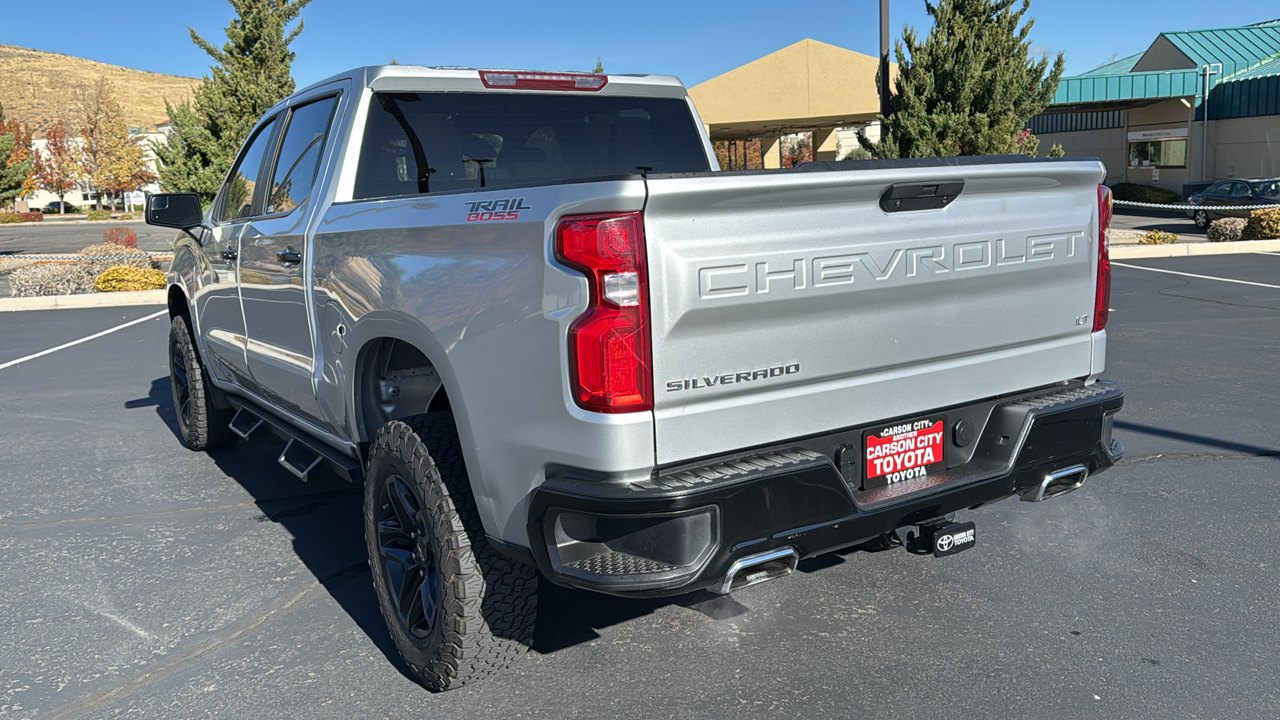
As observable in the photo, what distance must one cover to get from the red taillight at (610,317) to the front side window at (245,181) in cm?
318

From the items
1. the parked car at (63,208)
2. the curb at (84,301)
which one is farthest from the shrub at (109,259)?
the parked car at (63,208)

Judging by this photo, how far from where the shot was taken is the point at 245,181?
549cm

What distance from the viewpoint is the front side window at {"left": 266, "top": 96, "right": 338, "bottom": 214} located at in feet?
14.8

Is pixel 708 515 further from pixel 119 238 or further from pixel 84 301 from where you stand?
pixel 119 238

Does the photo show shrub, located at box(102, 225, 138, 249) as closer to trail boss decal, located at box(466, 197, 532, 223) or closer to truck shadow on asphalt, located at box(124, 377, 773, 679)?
truck shadow on asphalt, located at box(124, 377, 773, 679)

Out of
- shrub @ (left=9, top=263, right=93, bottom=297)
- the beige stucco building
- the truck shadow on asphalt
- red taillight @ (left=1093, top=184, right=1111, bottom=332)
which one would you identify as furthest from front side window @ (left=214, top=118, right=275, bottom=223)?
the beige stucco building

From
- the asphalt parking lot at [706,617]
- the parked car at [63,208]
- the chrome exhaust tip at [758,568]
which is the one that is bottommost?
the asphalt parking lot at [706,617]

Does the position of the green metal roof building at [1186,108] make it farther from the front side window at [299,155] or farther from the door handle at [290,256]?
the door handle at [290,256]

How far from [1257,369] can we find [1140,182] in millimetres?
38923

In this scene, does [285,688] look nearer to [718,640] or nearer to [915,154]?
[718,640]

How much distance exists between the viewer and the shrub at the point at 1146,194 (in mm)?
38688

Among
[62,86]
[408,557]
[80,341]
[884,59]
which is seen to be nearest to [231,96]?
[80,341]

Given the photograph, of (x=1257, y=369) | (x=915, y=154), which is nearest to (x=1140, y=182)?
(x=915, y=154)

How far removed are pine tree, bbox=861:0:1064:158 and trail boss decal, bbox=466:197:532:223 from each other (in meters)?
14.8
